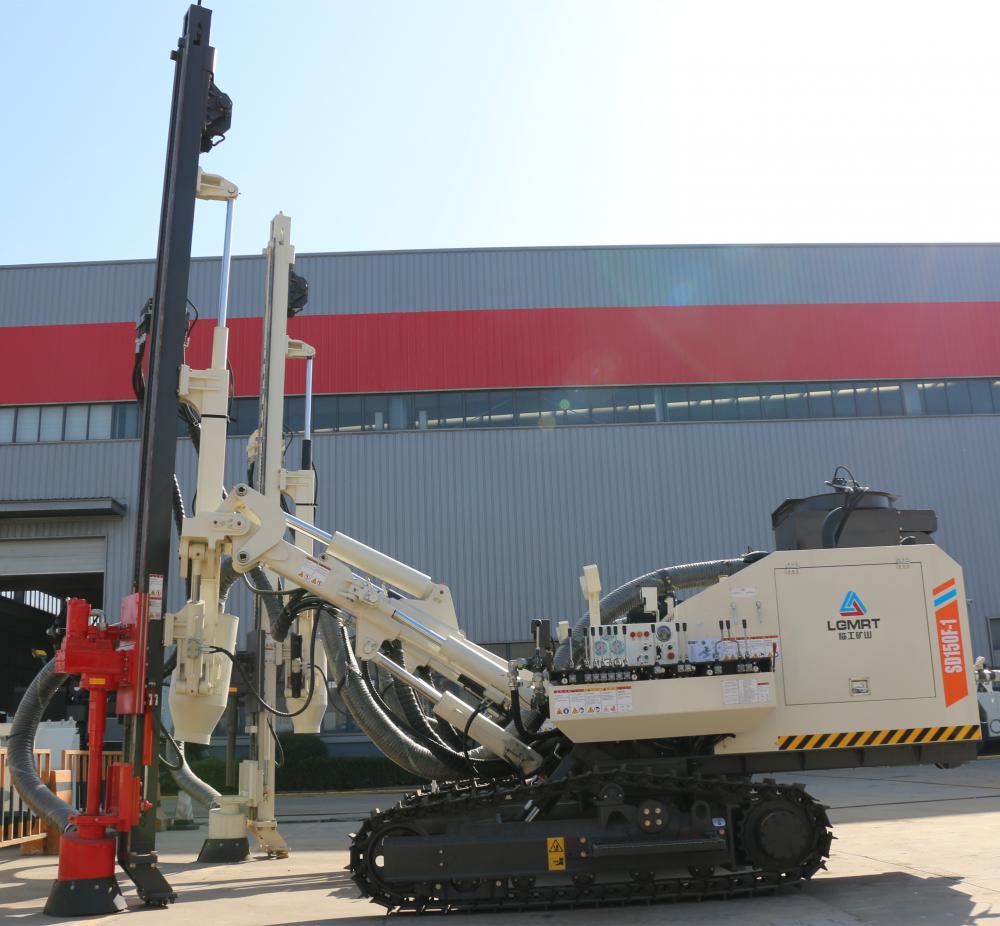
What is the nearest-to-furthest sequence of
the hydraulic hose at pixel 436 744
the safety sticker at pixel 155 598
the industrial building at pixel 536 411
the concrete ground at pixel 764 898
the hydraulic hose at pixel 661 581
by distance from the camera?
the concrete ground at pixel 764 898, the safety sticker at pixel 155 598, the hydraulic hose at pixel 436 744, the hydraulic hose at pixel 661 581, the industrial building at pixel 536 411

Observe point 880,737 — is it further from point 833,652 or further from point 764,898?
point 764,898

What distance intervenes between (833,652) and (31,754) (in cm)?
877

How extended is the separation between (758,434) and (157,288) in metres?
20.6

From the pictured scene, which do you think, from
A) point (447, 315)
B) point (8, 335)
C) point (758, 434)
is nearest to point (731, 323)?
point (758, 434)

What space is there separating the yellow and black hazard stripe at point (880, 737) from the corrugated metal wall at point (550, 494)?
18.1 metres

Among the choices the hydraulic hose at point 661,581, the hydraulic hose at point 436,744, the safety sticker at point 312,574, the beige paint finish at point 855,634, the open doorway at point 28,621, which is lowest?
the hydraulic hose at point 436,744

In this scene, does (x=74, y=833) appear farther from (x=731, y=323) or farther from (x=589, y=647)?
(x=731, y=323)

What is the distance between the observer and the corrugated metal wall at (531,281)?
27.4 meters

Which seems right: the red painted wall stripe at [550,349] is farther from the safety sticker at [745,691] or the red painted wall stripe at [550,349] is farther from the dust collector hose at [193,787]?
the safety sticker at [745,691]

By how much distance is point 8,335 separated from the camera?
27.1 metres

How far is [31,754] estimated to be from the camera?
11070 millimetres

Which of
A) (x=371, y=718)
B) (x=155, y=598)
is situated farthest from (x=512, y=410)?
(x=155, y=598)

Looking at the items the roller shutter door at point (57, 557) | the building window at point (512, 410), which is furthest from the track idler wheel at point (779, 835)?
the roller shutter door at point (57, 557)

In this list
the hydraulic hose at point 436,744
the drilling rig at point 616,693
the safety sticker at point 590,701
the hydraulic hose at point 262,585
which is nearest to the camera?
the drilling rig at point 616,693
